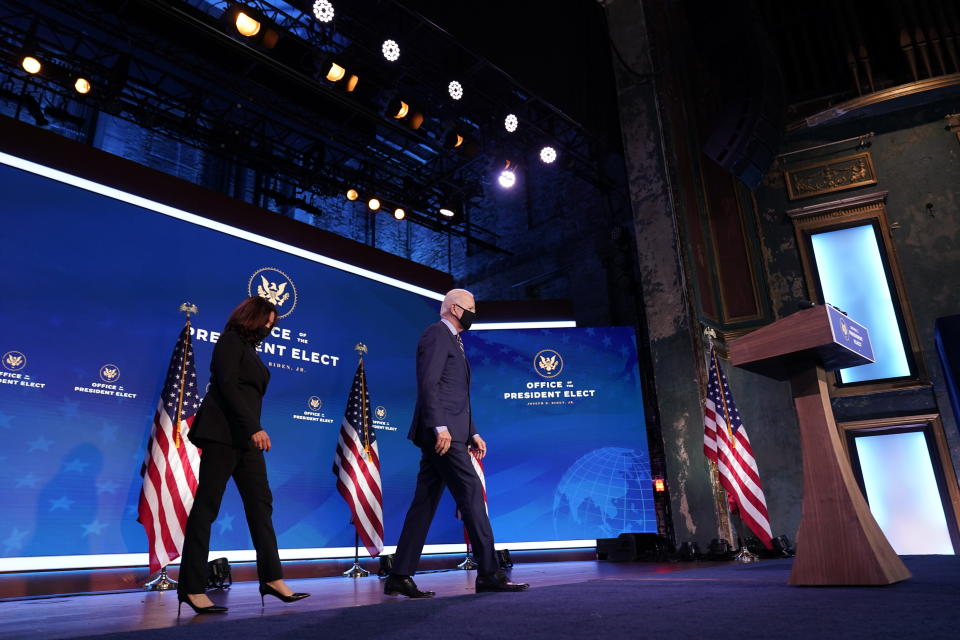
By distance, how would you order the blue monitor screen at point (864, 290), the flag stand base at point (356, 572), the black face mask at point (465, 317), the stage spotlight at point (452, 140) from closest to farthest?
the black face mask at point (465, 317)
the flag stand base at point (356, 572)
the blue monitor screen at point (864, 290)
the stage spotlight at point (452, 140)

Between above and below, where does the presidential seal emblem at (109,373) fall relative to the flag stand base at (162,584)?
above

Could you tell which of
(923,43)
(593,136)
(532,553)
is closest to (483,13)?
(593,136)

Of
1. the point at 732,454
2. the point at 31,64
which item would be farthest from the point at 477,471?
the point at 31,64

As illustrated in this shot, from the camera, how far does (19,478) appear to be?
442cm

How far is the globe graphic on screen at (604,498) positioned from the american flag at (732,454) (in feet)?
4.33

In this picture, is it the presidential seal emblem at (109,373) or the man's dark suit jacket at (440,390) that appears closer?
the man's dark suit jacket at (440,390)

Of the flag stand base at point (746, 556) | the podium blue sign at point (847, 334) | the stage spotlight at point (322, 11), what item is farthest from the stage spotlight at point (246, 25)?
the flag stand base at point (746, 556)

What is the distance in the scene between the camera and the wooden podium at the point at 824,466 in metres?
2.36

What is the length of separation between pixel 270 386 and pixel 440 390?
10.9 feet

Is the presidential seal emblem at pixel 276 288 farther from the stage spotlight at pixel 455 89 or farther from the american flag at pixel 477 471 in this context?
the stage spotlight at pixel 455 89

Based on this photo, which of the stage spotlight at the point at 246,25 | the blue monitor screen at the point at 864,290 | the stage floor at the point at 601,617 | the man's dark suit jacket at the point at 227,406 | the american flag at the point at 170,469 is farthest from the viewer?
the blue monitor screen at the point at 864,290

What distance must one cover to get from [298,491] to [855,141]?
7091mm

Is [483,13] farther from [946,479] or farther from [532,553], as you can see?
[946,479]

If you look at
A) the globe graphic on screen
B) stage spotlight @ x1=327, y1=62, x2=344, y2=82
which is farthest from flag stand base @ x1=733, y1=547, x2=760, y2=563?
stage spotlight @ x1=327, y1=62, x2=344, y2=82
